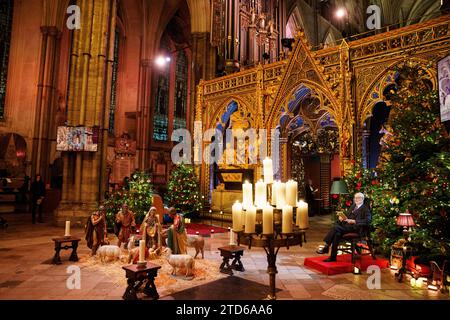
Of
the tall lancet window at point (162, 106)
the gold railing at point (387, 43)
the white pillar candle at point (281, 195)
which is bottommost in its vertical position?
the white pillar candle at point (281, 195)

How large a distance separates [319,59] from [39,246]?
913 centimetres

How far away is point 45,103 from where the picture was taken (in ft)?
48.9

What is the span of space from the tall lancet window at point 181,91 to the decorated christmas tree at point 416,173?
18.0 metres

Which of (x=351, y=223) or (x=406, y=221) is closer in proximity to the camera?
(x=406, y=221)

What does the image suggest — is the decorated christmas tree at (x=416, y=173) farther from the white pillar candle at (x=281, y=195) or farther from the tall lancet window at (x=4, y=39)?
the tall lancet window at (x=4, y=39)

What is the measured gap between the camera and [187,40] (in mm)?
22234

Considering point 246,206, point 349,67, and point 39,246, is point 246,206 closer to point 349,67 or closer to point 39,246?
point 39,246

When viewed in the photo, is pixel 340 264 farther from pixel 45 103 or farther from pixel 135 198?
pixel 45 103

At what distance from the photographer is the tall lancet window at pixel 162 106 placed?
68.3 ft

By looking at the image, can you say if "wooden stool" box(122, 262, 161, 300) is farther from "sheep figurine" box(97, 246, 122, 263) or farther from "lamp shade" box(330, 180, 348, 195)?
"lamp shade" box(330, 180, 348, 195)

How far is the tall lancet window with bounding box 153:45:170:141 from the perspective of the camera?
68.3 ft

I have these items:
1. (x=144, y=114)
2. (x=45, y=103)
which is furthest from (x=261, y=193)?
(x=144, y=114)

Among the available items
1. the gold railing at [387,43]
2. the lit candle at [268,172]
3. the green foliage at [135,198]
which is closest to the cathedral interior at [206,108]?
the gold railing at [387,43]

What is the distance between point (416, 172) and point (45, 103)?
16520 millimetres
